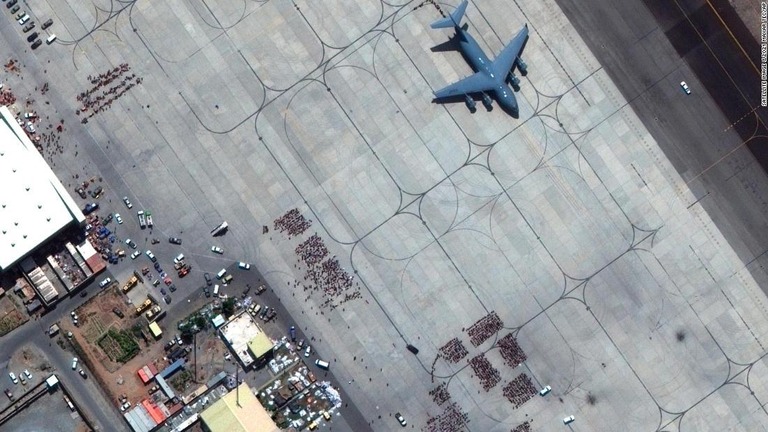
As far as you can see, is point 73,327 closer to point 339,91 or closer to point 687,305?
point 339,91

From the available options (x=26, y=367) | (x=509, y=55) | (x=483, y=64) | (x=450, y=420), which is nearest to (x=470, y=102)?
(x=483, y=64)

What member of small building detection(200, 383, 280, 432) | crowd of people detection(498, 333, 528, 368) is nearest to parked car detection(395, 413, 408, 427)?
crowd of people detection(498, 333, 528, 368)

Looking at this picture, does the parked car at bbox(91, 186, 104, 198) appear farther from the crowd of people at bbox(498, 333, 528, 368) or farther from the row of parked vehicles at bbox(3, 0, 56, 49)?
the crowd of people at bbox(498, 333, 528, 368)

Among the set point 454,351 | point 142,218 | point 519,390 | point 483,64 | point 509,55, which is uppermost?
point 142,218

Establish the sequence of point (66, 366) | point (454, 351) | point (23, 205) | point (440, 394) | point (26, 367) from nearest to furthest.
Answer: point (23, 205) < point (26, 367) < point (66, 366) < point (440, 394) < point (454, 351)

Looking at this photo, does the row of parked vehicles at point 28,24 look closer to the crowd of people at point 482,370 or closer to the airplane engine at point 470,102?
the airplane engine at point 470,102

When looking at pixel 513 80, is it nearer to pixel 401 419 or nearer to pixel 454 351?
pixel 454 351

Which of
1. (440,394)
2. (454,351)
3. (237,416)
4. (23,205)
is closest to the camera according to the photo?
(23,205)
